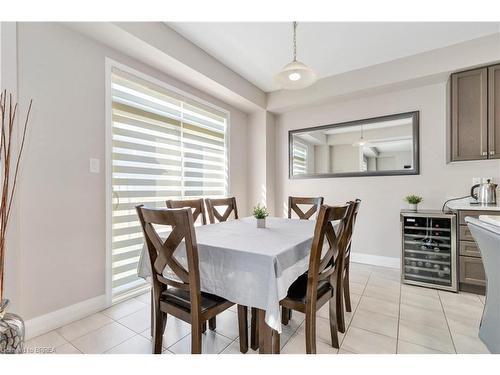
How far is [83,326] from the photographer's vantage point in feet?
6.25

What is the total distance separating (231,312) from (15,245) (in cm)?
167

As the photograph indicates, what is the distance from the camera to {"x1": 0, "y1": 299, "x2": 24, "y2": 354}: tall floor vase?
4.04 feet

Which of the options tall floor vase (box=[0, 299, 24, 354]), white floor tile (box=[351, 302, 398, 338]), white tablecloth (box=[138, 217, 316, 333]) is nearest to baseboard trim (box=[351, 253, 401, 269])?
white floor tile (box=[351, 302, 398, 338])

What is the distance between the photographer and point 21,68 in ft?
5.66

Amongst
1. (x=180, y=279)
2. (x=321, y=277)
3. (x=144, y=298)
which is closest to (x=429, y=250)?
(x=321, y=277)

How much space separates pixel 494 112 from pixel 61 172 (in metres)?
4.08

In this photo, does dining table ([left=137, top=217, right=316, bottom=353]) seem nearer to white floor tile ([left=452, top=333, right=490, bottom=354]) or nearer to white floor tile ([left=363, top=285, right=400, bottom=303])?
white floor tile ([left=452, top=333, right=490, bottom=354])

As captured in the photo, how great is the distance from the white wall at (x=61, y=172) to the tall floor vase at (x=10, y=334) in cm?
54

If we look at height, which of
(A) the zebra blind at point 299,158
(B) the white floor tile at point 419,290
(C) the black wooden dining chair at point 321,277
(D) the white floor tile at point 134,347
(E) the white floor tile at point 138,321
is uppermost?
(A) the zebra blind at point 299,158

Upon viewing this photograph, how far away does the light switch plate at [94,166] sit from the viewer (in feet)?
6.92

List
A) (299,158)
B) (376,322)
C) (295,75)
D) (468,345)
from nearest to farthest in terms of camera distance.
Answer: (468,345) → (295,75) → (376,322) → (299,158)

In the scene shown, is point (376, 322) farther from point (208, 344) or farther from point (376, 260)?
point (376, 260)

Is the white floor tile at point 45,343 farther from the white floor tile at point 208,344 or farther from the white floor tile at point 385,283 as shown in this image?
the white floor tile at point 385,283

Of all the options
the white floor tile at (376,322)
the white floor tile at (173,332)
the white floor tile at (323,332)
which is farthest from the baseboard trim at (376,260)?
the white floor tile at (173,332)
